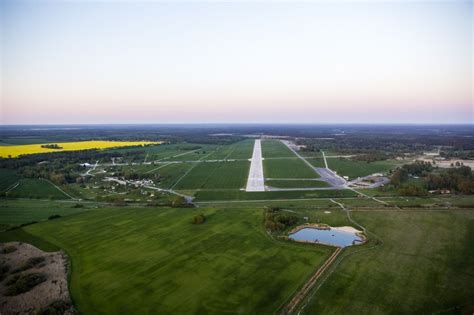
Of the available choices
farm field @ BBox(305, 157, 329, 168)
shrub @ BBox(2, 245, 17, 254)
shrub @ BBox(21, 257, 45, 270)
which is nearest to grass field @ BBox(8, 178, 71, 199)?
shrub @ BBox(2, 245, 17, 254)

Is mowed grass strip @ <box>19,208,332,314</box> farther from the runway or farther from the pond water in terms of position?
the runway

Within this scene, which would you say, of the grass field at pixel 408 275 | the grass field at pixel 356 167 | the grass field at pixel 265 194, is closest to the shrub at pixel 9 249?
the grass field at pixel 265 194

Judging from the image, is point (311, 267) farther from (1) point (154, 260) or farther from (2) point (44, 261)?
(2) point (44, 261)

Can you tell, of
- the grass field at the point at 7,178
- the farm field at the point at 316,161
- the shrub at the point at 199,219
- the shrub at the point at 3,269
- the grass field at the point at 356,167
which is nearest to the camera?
the shrub at the point at 3,269

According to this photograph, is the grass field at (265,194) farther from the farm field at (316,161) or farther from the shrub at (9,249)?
the farm field at (316,161)

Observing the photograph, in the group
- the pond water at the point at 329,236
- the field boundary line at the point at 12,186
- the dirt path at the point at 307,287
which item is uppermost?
the field boundary line at the point at 12,186

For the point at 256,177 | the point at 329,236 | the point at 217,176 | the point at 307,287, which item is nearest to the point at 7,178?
the point at 217,176

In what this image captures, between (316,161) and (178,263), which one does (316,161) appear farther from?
(178,263)
